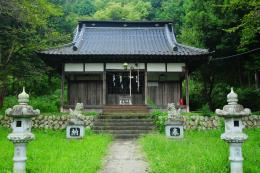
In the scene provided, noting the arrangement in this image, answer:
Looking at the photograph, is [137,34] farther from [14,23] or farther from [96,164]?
[96,164]

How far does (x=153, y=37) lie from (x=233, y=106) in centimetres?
1828

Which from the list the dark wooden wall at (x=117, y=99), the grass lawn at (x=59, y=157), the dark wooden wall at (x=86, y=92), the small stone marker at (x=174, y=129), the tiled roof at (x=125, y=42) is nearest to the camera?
the grass lawn at (x=59, y=157)

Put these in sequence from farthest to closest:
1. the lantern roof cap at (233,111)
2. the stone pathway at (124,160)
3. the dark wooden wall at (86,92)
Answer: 1. the dark wooden wall at (86,92)
2. the stone pathway at (124,160)
3. the lantern roof cap at (233,111)

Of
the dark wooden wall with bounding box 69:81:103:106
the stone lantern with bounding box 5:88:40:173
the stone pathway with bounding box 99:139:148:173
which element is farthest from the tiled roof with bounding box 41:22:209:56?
the stone lantern with bounding box 5:88:40:173

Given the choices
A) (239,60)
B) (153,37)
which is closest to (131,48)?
(153,37)

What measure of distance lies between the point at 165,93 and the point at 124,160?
13368 millimetres

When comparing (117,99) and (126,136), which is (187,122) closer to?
(126,136)

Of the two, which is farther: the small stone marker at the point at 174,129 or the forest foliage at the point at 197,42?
the forest foliage at the point at 197,42

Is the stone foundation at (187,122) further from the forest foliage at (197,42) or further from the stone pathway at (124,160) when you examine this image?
the stone pathway at (124,160)

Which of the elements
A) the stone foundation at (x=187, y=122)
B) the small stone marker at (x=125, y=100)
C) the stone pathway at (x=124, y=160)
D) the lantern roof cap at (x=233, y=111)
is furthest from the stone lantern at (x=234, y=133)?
the small stone marker at (x=125, y=100)

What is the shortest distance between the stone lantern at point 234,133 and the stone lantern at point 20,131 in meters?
4.70

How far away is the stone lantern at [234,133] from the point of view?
24.2 ft

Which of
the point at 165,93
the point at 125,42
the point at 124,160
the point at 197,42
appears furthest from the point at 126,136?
the point at 197,42

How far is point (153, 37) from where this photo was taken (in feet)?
83.2
